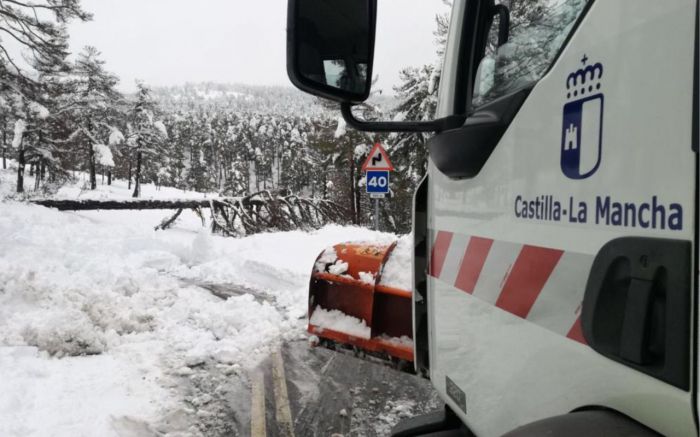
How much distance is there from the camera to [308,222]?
733 inches

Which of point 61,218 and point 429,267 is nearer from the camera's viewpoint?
point 429,267

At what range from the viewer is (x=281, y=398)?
432cm

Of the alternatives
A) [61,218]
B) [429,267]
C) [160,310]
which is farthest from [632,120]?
[61,218]

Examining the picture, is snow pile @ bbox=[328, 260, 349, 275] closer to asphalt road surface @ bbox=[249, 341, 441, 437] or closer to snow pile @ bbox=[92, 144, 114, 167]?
asphalt road surface @ bbox=[249, 341, 441, 437]

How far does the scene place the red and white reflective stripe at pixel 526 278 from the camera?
1087 millimetres

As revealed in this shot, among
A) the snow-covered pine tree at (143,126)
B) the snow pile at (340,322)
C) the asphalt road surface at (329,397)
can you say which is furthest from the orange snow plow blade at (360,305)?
the snow-covered pine tree at (143,126)

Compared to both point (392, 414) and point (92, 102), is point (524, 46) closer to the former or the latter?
point (392, 414)

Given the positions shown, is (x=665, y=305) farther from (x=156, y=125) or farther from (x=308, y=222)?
(x=156, y=125)

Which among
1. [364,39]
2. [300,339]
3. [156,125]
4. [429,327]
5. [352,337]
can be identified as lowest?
[300,339]

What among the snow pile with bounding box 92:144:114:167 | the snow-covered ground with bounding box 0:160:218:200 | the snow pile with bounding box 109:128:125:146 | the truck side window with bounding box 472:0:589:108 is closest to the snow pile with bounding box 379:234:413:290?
the truck side window with bounding box 472:0:589:108

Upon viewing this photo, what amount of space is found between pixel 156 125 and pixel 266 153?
47.7 metres

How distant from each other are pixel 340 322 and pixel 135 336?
3.66m

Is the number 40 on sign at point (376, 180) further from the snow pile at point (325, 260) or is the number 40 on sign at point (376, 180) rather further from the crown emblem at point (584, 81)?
the crown emblem at point (584, 81)

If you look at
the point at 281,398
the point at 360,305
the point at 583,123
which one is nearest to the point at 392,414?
the point at 281,398
